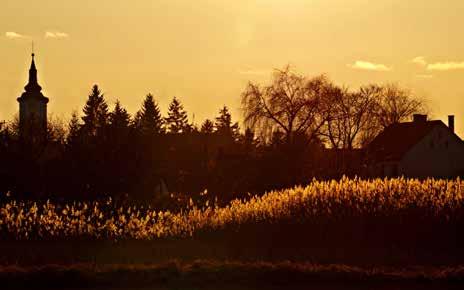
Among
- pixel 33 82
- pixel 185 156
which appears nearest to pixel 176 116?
pixel 33 82

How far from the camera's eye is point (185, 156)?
58.2 m

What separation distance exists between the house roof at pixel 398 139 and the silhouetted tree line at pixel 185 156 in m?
4.81

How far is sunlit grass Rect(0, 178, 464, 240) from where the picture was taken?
2400 cm

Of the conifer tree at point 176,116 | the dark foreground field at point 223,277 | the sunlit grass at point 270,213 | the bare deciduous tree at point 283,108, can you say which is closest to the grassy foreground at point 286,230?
the sunlit grass at point 270,213

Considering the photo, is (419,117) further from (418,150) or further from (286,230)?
(286,230)

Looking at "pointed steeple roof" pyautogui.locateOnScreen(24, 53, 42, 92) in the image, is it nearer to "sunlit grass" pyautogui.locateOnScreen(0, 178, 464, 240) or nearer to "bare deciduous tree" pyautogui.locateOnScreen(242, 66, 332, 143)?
"bare deciduous tree" pyautogui.locateOnScreen(242, 66, 332, 143)

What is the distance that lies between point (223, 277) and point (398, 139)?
71.3 meters

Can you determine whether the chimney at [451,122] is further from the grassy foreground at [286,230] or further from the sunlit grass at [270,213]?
the grassy foreground at [286,230]

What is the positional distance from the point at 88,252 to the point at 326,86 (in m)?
53.4

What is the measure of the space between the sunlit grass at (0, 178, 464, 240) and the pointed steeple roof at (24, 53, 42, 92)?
4369 inches

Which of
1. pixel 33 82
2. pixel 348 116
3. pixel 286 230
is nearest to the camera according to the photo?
pixel 286 230

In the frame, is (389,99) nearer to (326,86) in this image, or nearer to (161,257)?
(326,86)

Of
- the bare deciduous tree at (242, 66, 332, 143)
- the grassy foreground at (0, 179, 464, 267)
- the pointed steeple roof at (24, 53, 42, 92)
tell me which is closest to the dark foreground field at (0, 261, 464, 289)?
the grassy foreground at (0, 179, 464, 267)

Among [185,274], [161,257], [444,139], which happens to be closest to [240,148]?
[161,257]
